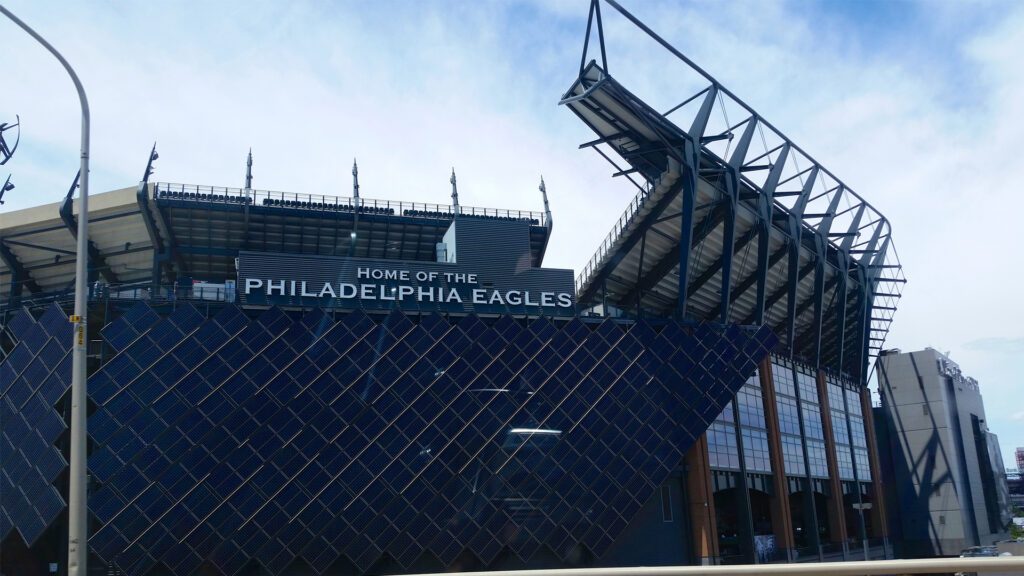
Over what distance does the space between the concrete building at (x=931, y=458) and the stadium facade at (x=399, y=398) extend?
80.9 ft

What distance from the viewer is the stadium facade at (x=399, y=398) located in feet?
126

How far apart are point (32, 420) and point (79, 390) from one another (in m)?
31.5

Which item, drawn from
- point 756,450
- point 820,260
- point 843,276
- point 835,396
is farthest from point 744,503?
point 843,276

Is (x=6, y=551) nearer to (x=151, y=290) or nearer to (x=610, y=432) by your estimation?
(x=151, y=290)

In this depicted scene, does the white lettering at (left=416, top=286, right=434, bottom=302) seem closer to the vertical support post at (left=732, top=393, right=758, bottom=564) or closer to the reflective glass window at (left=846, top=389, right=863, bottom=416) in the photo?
the vertical support post at (left=732, top=393, right=758, bottom=564)

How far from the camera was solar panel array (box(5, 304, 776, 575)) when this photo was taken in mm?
37906

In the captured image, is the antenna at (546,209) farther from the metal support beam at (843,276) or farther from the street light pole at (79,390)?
the street light pole at (79,390)

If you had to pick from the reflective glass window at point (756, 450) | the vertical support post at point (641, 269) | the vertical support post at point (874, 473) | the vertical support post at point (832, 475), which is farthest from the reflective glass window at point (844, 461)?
the vertical support post at point (641, 269)

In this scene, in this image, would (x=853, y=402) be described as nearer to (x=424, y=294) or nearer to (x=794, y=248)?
(x=794, y=248)

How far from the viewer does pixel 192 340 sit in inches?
1591

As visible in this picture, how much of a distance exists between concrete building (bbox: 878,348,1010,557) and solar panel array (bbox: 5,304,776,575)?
45943mm

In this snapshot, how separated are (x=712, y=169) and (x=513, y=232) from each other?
46.1 feet

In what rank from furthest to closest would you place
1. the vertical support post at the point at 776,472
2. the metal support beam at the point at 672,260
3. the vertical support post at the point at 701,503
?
1. the metal support beam at the point at 672,260
2. the vertical support post at the point at 776,472
3. the vertical support post at the point at 701,503

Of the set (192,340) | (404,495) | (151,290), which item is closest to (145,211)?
(151,290)
